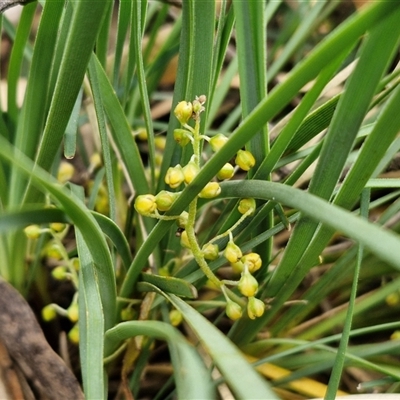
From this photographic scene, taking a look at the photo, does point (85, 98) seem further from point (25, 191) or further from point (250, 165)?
point (250, 165)

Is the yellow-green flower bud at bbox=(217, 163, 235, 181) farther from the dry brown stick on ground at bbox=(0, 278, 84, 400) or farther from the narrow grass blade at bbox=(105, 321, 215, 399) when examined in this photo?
the dry brown stick on ground at bbox=(0, 278, 84, 400)

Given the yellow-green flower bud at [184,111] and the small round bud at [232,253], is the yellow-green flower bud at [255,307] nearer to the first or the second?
the small round bud at [232,253]

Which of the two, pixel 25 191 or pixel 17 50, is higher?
pixel 17 50

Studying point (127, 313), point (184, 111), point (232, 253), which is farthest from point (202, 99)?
point (127, 313)

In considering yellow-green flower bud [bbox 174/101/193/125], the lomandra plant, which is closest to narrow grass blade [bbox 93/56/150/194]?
the lomandra plant

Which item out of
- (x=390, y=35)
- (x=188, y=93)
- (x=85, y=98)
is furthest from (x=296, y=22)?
(x=390, y=35)
